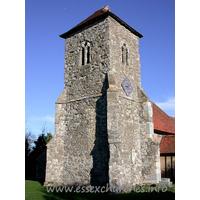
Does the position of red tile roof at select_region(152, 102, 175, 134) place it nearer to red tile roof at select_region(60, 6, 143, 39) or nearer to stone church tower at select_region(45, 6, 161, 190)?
stone church tower at select_region(45, 6, 161, 190)

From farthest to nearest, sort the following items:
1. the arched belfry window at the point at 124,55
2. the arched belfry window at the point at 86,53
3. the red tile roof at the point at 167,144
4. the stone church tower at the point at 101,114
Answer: the red tile roof at the point at 167,144, the arched belfry window at the point at 124,55, the arched belfry window at the point at 86,53, the stone church tower at the point at 101,114

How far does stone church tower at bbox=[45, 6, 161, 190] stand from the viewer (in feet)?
37.4

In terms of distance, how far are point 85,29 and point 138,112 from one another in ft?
20.9

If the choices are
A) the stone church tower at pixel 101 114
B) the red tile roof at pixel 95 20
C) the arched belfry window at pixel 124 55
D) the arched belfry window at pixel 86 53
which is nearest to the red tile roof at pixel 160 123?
the stone church tower at pixel 101 114

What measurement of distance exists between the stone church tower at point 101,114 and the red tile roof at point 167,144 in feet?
9.20

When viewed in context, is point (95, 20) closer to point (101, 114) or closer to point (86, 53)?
point (86, 53)

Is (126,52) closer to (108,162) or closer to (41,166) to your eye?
(108,162)

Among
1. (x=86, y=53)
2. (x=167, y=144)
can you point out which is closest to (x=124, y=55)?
(x=86, y=53)

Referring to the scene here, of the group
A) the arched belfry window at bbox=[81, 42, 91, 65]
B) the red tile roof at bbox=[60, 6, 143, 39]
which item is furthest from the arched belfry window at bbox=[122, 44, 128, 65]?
the arched belfry window at bbox=[81, 42, 91, 65]

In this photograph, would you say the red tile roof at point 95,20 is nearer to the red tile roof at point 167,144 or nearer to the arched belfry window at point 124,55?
the arched belfry window at point 124,55

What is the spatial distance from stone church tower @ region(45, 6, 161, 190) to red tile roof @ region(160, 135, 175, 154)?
281 cm

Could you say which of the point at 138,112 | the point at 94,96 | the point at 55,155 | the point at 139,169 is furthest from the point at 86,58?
the point at 139,169

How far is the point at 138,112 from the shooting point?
45.0 feet

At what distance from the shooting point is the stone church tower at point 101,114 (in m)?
11.4
